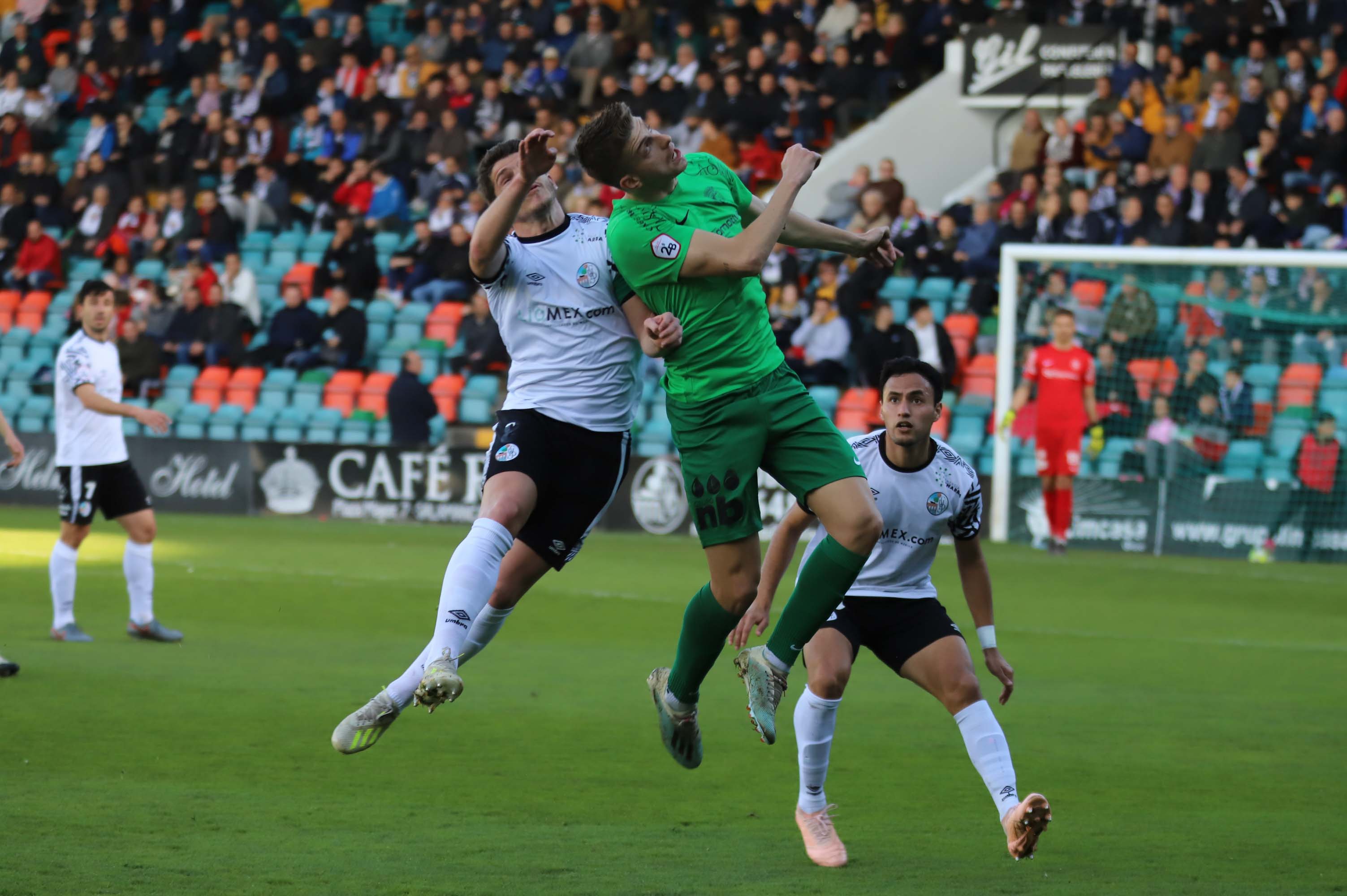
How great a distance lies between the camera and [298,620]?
1102 centimetres

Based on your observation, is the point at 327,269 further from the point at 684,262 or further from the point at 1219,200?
the point at 684,262

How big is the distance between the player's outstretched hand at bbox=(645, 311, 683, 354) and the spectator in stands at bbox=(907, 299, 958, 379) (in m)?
12.2

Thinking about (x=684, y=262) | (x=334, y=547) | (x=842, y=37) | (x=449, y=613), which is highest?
(x=842, y=37)

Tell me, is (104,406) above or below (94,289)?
below

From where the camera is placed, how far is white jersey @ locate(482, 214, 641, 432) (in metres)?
5.94

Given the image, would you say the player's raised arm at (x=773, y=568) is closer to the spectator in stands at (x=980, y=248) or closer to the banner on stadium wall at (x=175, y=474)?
the spectator in stands at (x=980, y=248)

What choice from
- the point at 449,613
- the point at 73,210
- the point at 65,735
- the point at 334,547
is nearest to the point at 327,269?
the point at 73,210

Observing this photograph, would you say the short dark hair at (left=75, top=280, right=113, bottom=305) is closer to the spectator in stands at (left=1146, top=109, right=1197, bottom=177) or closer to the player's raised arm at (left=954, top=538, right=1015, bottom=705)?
the player's raised arm at (left=954, top=538, right=1015, bottom=705)

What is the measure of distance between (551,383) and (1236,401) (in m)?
12.1

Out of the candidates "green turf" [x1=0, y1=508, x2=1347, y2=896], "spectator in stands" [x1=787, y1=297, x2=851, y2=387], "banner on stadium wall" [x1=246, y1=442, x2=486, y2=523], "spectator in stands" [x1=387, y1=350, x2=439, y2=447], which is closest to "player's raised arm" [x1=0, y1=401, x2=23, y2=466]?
"green turf" [x1=0, y1=508, x2=1347, y2=896]

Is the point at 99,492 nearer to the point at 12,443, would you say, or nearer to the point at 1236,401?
the point at 12,443

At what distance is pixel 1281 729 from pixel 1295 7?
13.7 meters

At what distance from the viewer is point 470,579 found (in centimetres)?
557

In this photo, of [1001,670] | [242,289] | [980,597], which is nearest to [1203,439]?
[980,597]
